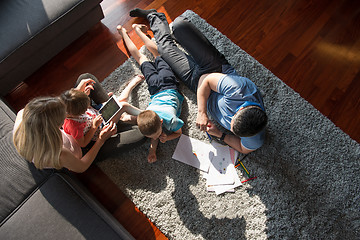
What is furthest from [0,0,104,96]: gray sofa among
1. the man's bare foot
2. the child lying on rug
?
the child lying on rug

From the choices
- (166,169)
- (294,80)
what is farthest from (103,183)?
(294,80)

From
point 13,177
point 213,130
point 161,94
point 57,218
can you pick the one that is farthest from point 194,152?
point 13,177

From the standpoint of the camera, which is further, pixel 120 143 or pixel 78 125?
pixel 120 143

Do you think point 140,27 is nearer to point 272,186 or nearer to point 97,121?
point 97,121

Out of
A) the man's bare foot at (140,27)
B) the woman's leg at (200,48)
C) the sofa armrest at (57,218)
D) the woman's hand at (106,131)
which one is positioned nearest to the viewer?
the sofa armrest at (57,218)

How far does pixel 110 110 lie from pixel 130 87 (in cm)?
44

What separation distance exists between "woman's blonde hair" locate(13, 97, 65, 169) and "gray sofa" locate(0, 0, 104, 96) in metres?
0.78

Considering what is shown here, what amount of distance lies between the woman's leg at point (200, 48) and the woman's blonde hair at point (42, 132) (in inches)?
41.1

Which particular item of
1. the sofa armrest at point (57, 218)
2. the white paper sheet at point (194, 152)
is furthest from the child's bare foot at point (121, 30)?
the sofa armrest at point (57, 218)

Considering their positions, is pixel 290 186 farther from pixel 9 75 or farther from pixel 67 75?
pixel 9 75

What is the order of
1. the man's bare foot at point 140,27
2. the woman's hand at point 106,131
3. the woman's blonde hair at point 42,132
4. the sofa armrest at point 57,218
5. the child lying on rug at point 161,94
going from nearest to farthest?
the woman's blonde hair at point 42,132 → the sofa armrest at point 57,218 → the woman's hand at point 106,131 → the child lying on rug at point 161,94 → the man's bare foot at point 140,27

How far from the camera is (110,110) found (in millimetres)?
1558

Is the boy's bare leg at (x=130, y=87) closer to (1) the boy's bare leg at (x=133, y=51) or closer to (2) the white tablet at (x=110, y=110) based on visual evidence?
(1) the boy's bare leg at (x=133, y=51)

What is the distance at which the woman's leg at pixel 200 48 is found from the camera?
1760 millimetres
